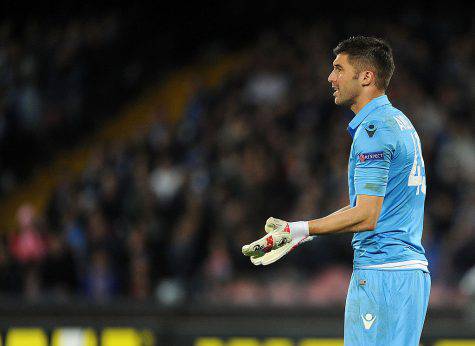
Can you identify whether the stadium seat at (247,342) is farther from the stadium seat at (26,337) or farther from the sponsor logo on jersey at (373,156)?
the sponsor logo on jersey at (373,156)

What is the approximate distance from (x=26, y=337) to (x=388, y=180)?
435 centimetres

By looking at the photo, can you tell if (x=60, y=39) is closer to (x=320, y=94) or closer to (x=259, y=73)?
(x=259, y=73)

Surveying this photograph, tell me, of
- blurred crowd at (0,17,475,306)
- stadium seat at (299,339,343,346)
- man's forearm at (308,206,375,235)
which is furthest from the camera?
blurred crowd at (0,17,475,306)

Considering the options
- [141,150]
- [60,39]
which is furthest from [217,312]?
[60,39]

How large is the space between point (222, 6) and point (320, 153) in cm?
612

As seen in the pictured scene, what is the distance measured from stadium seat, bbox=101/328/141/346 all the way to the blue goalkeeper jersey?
11.8 feet

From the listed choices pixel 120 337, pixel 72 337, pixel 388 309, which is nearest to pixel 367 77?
pixel 388 309

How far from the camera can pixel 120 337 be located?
8.04m

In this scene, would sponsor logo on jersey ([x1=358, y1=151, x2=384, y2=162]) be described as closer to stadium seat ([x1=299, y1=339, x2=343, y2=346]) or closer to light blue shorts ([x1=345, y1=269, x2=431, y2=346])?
light blue shorts ([x1=345, y1=269, x2=431, y2=346])

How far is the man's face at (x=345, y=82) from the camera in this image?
4711mm

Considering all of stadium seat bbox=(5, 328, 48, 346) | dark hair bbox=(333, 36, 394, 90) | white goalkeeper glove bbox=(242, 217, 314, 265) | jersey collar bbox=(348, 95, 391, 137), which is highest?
dark hair bbox=(333, 36, 394, 90)

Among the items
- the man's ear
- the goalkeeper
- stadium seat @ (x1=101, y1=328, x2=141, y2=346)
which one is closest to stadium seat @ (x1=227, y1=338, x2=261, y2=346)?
stadium seat @ (x1=101, y1=328, x2=141, y2=346)

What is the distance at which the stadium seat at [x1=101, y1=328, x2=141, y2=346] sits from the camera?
7.95 m

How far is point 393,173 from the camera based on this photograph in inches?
180
